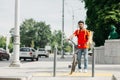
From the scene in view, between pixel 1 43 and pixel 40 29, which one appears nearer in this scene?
pixel 1 43

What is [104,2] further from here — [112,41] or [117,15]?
[112,41]

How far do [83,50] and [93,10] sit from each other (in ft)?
122

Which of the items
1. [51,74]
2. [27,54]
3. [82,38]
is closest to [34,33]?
[27,54]

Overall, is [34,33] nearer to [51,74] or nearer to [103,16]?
[103,16]

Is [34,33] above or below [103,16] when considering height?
above

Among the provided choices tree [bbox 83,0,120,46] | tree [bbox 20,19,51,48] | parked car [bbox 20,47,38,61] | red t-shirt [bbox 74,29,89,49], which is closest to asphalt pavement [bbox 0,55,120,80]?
red t-shirt [bbox 74,29,89,49]

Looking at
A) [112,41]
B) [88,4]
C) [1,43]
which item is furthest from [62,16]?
[1,43]

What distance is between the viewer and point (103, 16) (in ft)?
161

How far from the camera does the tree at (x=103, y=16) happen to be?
48438mm

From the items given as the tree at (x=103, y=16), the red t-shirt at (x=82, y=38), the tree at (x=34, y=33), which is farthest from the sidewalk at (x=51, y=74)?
the tree at (x=34, y=33)

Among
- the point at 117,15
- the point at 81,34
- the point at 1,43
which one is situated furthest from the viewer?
the point at 1,43

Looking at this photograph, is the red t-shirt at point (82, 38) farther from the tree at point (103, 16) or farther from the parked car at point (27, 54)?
the parked car at point (27, 54)

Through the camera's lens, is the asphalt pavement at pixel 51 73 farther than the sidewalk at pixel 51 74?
Yes

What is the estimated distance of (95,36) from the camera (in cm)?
5619
